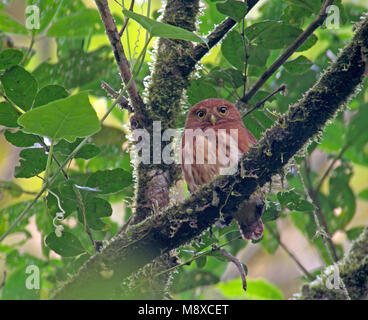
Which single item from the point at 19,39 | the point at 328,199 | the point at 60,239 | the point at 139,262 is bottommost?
the point at 139,262

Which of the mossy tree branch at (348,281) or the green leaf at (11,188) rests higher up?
the green leaf at (11,188)

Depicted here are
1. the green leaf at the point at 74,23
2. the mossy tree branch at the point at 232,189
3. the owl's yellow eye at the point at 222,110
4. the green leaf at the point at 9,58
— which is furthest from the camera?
the owl's yellow eye at the point at 222,110

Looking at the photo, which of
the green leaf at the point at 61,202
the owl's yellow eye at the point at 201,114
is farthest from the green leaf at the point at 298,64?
the green leaf at the point at 61,202

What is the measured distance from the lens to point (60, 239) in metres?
2.45

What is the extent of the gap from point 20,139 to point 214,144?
1503 mm

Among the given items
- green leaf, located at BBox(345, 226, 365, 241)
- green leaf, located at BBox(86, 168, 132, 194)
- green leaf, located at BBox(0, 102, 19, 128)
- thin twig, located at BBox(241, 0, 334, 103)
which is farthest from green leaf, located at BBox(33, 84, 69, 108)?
green leaf, located at BBox(345, 226, 365, 241)

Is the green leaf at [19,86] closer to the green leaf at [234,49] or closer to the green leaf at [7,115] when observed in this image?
the green leaf at [7,115]

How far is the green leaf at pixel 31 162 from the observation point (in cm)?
237

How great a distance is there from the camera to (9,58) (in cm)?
220

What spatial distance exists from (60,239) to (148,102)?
3.03ft

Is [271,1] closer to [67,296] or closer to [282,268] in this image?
[67,296]

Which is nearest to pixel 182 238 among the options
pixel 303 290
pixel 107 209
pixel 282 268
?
pixel 107 209

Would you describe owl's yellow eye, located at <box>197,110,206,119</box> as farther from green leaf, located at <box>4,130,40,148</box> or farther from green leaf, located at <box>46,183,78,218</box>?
green leaf, located at <box>4,130,40,148</box>

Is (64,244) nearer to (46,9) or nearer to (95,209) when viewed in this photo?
(95,209)
